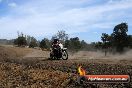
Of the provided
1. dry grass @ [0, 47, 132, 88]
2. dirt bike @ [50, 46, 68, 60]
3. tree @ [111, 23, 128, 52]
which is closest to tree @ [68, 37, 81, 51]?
tree @ [111, 23, 128, 52]

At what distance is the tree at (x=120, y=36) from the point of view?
6144 cm

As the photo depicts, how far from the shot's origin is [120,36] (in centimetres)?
6303

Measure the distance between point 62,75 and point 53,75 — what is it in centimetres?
85

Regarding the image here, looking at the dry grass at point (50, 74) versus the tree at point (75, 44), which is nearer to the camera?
the dry grass at point (50, 74)

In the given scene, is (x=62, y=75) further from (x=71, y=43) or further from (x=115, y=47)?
(x=71, y=43)

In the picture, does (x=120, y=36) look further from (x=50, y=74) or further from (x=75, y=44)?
(x=50, y=74)

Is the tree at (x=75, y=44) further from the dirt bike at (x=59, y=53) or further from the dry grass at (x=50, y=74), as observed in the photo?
the dry grass at (x=50, y=74)

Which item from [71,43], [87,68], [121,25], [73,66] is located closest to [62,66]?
[73,66]

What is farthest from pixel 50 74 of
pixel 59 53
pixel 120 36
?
pixel 120 36

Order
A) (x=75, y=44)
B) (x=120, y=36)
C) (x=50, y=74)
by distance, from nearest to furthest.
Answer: (x=50, y=74), (x=120, y=36), (x=75, y=44)

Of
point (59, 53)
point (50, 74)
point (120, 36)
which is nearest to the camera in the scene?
point (50, 74)

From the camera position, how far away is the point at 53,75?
74.9 ft

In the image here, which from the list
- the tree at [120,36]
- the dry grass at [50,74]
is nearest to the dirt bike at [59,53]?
the dry grass at [50,74]

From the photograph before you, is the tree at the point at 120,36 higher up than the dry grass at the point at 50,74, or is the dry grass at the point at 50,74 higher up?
the tree at the point at 120,36
